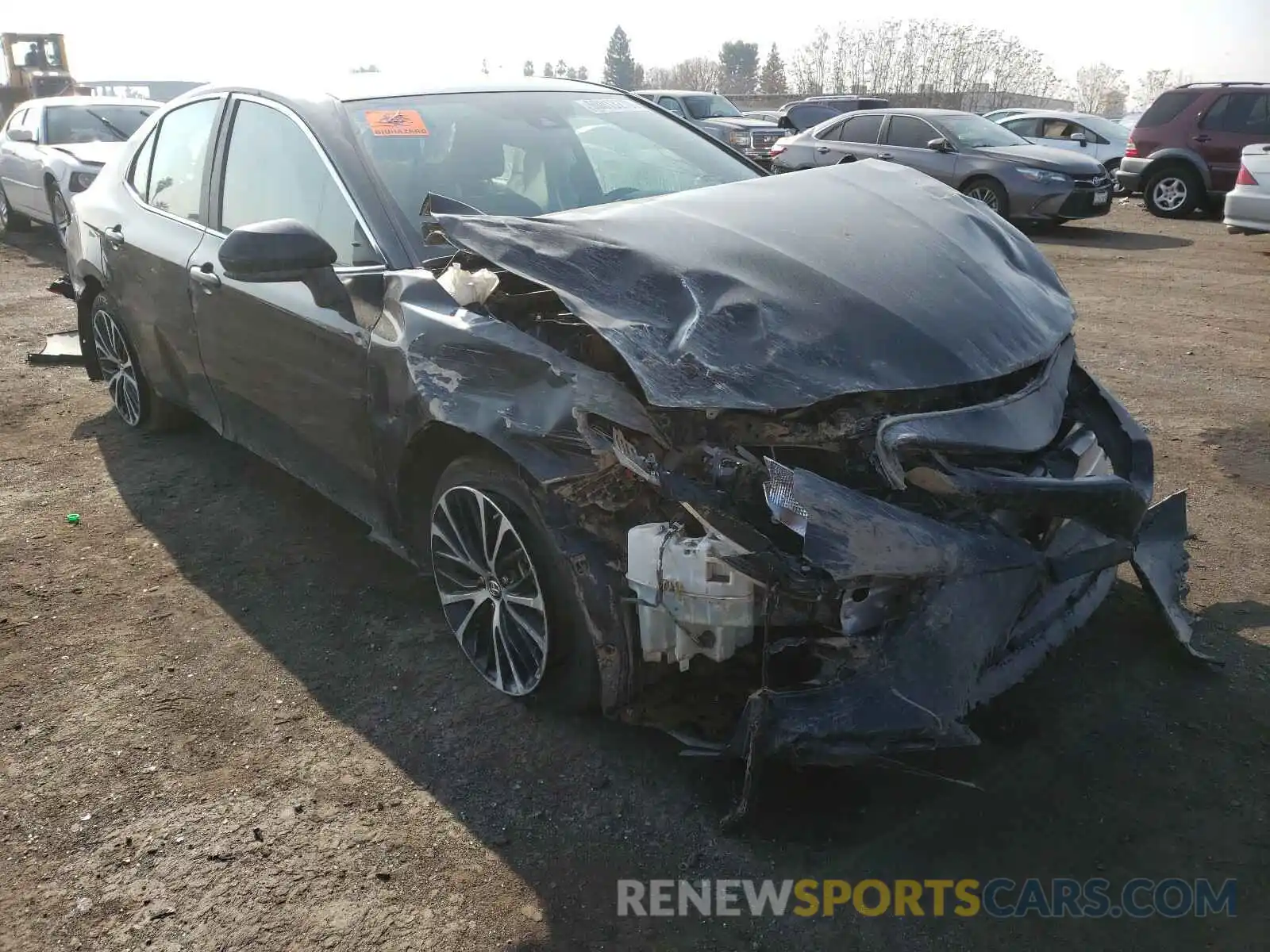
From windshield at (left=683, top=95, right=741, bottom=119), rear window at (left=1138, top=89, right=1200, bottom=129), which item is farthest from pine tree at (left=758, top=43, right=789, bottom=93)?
rear window at (left=1138, top=89, right=1200, bottom=129)

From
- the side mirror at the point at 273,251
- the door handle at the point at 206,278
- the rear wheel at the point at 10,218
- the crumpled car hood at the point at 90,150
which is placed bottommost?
the rear wheel at the point at 10,218

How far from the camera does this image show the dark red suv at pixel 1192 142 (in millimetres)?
13070

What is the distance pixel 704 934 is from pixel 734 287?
5.34 ft

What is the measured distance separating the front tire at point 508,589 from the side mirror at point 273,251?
78 cm

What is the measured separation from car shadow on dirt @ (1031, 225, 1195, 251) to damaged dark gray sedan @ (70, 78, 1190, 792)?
9.37m

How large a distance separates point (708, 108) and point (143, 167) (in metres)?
16.3

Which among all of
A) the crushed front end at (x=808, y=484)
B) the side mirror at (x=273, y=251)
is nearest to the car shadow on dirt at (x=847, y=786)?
the crushed front end at (x=808, y=484)

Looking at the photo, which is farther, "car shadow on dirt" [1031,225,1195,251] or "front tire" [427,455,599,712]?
"car shadow on dirt" [1031,225,1195,251]

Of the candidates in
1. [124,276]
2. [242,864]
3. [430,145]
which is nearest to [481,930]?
[242,864]

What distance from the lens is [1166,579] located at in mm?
3096

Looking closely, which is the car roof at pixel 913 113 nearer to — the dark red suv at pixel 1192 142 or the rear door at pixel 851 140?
the rear door at pixel 851 140

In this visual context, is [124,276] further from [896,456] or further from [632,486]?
[896,456]

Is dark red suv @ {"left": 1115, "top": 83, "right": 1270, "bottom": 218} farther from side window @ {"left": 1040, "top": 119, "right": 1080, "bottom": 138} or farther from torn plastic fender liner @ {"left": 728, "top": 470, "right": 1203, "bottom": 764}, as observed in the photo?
torn plastic fender liner @ {"left": 728, "top": 470, "right": 1203, "bottom": 764}

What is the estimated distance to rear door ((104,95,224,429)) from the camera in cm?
417
